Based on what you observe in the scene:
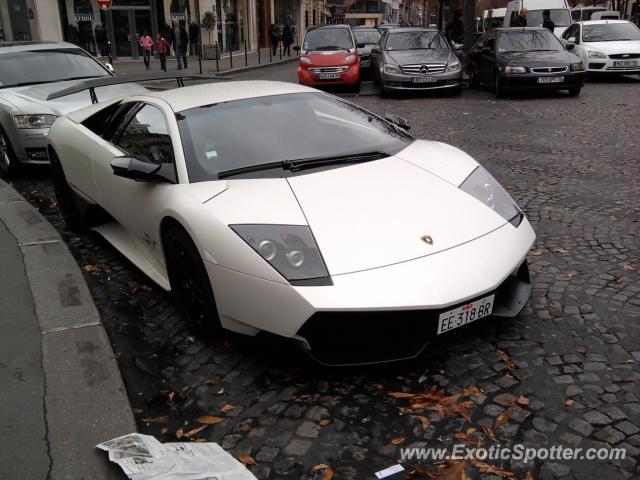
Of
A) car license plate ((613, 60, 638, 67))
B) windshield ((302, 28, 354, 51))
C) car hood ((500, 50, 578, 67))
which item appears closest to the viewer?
car hood ((500, 50, 578, 67))

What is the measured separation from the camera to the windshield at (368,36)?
2011 centimetres

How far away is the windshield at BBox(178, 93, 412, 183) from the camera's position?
364 centimetres

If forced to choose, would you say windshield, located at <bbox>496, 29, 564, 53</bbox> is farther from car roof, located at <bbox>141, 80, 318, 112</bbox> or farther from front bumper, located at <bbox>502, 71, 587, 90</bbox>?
car roof, located at <bbox>141, 80, 318, 112</bbox>

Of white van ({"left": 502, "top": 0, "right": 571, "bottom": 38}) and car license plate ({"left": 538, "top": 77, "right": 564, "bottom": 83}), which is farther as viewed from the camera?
white van ({"left": 502, "top": 0, "right": 571, "bottom": 38})

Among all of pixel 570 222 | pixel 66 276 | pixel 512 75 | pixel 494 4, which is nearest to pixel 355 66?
pixel 512 75

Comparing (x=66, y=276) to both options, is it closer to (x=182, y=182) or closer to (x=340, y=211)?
(x=182, y=182)

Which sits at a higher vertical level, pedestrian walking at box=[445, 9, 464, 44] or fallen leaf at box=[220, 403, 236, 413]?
pedestrian walking at box=[445, 9, 464, 44]

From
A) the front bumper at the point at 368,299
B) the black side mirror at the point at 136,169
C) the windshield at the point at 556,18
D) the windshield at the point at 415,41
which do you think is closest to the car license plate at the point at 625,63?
the windshield at the point at 415,41

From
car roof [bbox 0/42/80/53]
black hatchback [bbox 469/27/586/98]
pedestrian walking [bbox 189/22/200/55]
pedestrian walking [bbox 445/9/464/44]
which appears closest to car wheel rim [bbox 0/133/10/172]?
car roof [bbox 0/42/80/53]

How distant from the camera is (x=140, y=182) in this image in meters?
3.85

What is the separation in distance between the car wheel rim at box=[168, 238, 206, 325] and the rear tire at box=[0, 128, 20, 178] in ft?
15.9

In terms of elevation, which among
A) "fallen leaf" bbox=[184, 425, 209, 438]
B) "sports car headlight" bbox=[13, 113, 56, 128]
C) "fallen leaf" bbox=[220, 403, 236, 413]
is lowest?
"fallen leaf" bbox=[184, 425, 209, 438]

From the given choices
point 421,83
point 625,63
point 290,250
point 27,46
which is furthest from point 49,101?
point 625,63

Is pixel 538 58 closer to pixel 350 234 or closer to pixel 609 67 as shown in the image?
pixel 609 67
